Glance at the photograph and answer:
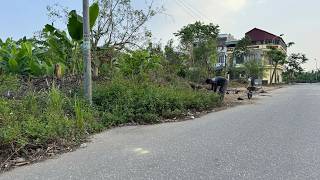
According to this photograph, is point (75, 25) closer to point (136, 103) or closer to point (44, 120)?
point (136, 103)

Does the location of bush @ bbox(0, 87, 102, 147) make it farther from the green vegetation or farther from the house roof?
the house roof

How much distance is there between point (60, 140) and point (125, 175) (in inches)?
93.8

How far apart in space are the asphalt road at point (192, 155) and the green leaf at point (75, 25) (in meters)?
4.80

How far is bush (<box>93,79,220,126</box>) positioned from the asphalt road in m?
0.78

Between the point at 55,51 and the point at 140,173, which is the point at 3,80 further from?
the point at 140,173

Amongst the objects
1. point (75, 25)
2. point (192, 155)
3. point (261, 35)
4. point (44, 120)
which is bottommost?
point (192, 155)

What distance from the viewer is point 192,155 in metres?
6.68

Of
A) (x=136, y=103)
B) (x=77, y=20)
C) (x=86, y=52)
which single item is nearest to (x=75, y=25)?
(x=77, y=20)

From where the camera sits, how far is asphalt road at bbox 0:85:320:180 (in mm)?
5602

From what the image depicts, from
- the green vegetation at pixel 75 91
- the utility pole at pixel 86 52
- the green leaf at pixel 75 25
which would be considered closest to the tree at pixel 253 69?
the green vegetation at pixel 75 91

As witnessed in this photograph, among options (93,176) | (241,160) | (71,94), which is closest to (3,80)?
(71,94)

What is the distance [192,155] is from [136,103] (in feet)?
15.4

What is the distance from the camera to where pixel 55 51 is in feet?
47.9

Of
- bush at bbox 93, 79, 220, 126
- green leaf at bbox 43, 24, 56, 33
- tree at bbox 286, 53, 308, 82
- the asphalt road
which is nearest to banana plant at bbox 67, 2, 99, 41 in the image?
green leaf at bbox 43, 24, 56, 33
